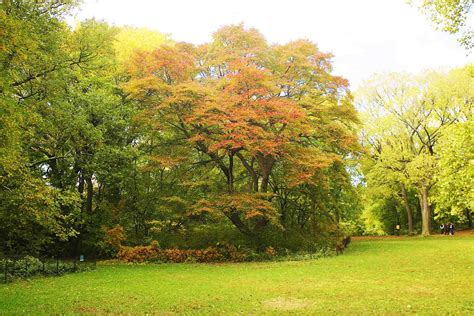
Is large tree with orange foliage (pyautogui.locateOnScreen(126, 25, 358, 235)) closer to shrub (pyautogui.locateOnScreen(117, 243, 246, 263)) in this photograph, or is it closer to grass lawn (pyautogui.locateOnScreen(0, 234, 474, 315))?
shrub (pyautogui.locateOnScreen(117, 243, 246, 263))

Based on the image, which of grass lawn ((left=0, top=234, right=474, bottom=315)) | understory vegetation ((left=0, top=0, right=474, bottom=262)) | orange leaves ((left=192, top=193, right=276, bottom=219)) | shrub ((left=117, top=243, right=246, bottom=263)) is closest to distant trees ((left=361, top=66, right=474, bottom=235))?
understory vegetation ((left=0, top=0, right=474, bottom=262))

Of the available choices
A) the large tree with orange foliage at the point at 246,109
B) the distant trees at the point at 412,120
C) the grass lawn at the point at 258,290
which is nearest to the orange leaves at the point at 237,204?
the large tree with orange foliage at the point at 246,109

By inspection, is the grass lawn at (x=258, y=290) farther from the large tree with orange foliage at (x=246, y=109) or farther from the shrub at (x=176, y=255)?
the large tree with orange foliage at (x=246, y=109)

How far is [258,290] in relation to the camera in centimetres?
1193

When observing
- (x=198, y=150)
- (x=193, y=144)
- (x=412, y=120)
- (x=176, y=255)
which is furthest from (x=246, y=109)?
(x=412, y=120)

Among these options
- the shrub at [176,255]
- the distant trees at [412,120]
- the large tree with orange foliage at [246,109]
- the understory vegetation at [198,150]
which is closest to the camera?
the understory vegetation at [198,150]

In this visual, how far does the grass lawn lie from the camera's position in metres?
9.46

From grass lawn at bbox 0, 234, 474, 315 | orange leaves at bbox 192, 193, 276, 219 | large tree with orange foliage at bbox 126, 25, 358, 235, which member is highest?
large tree with orange foliage at bbox 126, 25, 358, 235

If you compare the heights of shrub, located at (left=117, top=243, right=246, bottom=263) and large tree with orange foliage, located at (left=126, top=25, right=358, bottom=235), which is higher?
large tree with orange foliage, located at (left=126, top=25, right=358, bottom=235)

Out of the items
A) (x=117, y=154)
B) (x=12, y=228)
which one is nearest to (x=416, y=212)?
(x=117, y=154)

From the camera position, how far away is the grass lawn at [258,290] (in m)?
9.46

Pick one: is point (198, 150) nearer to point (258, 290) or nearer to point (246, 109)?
point (246, 109)

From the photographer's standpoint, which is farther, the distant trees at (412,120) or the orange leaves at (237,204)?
the distant trees at (412,120)

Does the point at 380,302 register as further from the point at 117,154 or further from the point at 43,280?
the point at 117,154
